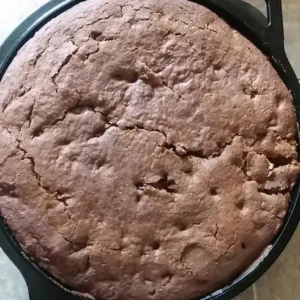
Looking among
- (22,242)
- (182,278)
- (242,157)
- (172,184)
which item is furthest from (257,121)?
(22,242)

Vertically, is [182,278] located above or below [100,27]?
below

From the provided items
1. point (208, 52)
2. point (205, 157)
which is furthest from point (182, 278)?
point (208, 52)

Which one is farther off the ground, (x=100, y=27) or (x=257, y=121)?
(x=100, y=27)

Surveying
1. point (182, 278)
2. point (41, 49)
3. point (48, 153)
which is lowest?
point (182, 278)

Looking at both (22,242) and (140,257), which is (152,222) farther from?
(22,242)

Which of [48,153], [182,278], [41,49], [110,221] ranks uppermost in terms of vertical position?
[41,49]

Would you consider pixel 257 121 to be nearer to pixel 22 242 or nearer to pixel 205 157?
pixel 205 157
